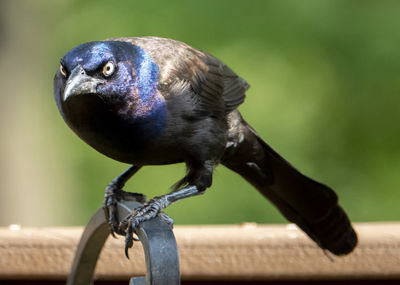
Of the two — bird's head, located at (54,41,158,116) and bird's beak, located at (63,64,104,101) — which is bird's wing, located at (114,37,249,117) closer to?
bird's head, located at (54,41,158,116)

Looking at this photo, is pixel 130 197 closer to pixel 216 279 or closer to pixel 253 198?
pixel 216 279

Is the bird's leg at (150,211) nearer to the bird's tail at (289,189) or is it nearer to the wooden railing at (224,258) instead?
the wooden railing at (224,258)

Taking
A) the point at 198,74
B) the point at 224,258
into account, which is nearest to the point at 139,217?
the point at 224,258

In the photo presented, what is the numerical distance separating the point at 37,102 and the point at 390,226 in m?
4.82

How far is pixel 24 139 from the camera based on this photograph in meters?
7.24

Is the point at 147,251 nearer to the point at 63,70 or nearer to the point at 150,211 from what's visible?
the point at 150,211

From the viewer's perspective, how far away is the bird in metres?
2.72

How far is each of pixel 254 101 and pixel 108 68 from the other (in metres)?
4.74

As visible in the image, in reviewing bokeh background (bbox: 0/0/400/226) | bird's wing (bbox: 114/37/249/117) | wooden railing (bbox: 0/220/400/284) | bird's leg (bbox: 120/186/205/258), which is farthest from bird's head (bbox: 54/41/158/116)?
bokeh background (bbox: 0/0/400/226)

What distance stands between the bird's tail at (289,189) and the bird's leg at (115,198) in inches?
20.9

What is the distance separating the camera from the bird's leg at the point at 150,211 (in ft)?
8.43

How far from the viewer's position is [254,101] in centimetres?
740

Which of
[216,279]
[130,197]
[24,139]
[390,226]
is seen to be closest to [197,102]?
[130,197]

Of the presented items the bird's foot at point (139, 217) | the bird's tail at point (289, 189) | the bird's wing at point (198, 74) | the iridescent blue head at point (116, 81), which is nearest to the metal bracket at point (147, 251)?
the bird's foot at point (139, 217)
